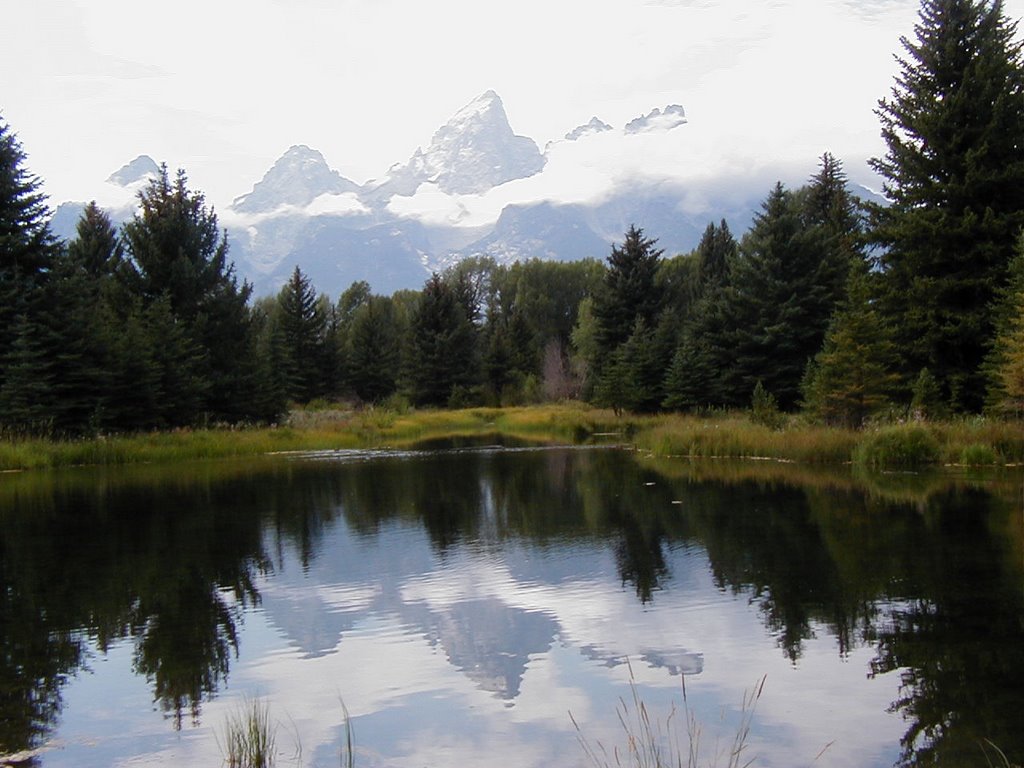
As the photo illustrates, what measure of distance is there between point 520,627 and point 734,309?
3535cm

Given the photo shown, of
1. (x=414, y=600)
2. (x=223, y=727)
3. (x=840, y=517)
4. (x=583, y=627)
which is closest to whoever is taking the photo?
(x=223, y=727)

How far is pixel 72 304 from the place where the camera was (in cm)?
2931

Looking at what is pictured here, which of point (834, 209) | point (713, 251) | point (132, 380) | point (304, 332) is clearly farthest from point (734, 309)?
point (304, 332)

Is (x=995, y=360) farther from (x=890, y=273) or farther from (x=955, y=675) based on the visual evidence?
(x=955, y=675)

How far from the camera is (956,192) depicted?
26.3 m

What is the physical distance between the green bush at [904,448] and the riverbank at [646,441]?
0.02 meters

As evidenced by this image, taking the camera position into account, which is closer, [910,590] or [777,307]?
[910,590]

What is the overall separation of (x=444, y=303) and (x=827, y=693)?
61.2m

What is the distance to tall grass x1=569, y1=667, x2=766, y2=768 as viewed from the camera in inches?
212

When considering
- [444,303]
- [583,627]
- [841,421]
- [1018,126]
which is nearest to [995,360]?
[841,421]

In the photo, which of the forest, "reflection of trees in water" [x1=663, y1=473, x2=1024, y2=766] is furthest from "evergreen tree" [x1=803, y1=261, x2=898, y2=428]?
"reflection of trees in water" [x1=663, y1=473, x2=1024, y2=766]

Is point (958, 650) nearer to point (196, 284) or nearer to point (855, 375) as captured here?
point (855, 375)

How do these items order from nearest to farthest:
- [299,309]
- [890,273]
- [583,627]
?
[583,627]
[890,273]
[299,309]

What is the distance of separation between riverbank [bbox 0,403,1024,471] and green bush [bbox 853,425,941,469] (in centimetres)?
2
